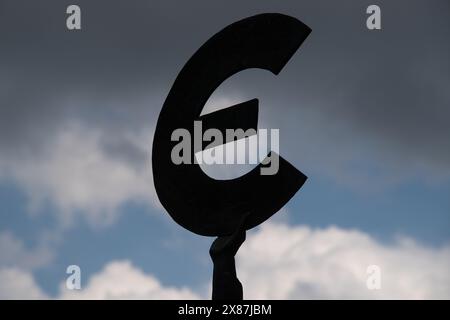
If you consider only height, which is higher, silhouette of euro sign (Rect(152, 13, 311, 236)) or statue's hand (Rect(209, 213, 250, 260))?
silhouette of euro sign (Rect(152, 13, 311, 236))

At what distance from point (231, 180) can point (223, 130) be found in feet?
2.16

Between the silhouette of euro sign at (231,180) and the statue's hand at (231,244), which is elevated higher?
the silhouette of euro sign at (231,180)

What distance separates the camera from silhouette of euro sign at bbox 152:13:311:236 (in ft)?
34.2

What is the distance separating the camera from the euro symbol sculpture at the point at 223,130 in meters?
10.4

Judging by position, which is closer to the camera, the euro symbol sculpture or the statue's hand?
the statue's hand

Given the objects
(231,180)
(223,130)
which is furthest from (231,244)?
(223,130)

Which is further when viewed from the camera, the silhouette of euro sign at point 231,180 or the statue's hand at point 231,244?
the silhouette of euro sign at point 231,180

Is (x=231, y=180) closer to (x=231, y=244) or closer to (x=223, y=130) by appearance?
(x=223, y=130)

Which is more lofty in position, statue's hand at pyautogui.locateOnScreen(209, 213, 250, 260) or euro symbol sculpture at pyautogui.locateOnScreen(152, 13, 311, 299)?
euro symbol sculpture at pyautogui.locateOnScreen(152, 13, 311, 299)

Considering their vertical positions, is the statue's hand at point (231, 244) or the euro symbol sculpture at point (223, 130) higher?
the euro symbol sculpture at point (223, 130)

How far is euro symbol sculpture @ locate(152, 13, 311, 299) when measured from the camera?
10.4 m
